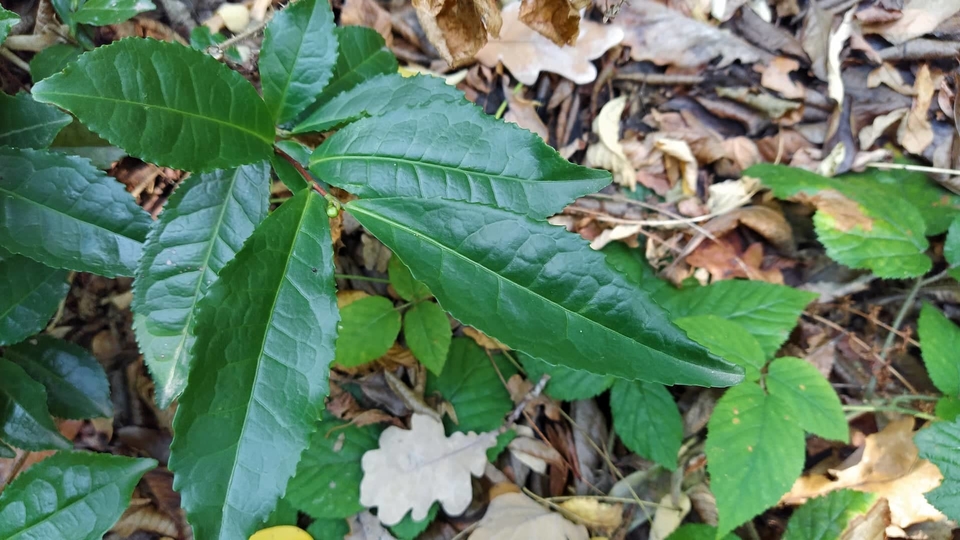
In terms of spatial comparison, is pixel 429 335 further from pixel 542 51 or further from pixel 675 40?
pixel 675 40

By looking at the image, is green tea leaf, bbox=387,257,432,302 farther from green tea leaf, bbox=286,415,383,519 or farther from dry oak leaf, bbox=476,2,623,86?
dry oak leaf, bbox=476,2,623,86

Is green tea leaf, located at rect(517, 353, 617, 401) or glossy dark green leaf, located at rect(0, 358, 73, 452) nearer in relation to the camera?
glossy dark green leaf, located at rect(0, 358, 73, 452)

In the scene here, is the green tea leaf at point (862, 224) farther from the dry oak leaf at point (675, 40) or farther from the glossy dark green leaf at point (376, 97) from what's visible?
the glossy dark green leaf at point (376, 97)

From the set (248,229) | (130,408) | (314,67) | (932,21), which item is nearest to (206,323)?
(248,229)

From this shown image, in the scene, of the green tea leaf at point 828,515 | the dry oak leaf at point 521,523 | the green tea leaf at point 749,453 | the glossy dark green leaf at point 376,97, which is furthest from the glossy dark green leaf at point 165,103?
the green tea leaf at point 828,515

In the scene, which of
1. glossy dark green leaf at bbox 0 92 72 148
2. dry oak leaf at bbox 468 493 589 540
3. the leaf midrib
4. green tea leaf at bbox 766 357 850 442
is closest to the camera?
the leaf midrib

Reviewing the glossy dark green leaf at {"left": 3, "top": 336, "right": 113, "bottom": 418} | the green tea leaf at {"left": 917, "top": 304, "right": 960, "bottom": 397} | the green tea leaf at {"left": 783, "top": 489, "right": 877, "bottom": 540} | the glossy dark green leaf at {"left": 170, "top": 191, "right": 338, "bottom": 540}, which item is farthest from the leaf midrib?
the green tea leaf at {"left": 917, "top": 304, "right": 960, "bottom": 397}

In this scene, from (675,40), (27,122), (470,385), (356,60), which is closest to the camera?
(27,122)

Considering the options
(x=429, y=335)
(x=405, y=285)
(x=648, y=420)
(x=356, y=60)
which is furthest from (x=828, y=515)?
(x=356, y=60)
